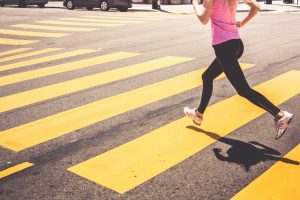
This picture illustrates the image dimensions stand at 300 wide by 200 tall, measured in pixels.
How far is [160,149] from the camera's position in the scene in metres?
4.23

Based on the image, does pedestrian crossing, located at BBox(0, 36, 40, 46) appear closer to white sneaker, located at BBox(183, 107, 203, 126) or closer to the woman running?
white sneaker, located at BBox(183, 107, 203, 126)

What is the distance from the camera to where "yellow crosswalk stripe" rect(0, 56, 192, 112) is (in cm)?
631

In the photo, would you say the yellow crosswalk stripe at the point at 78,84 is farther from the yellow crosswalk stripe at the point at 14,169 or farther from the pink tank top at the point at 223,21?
the pink tank top at the point at 223,21

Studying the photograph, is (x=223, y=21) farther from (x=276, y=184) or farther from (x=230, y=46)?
(x=276, y=184)

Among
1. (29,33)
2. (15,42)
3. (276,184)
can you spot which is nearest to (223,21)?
(276,184)

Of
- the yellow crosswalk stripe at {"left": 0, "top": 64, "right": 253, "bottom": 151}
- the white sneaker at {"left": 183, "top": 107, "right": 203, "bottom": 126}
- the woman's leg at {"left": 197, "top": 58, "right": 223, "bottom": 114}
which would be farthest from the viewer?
the white sneaker at {"left": 183, "top": 107, "right": 203, "bottom": 126}

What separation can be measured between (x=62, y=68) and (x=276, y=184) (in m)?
6.20

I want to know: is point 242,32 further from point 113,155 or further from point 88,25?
point 113,155

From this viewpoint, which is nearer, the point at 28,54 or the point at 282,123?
the point at 282,123

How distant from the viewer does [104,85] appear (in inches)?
277

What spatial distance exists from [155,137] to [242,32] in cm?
918

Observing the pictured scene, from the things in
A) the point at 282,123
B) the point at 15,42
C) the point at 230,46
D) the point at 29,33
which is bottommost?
the point at 15,42

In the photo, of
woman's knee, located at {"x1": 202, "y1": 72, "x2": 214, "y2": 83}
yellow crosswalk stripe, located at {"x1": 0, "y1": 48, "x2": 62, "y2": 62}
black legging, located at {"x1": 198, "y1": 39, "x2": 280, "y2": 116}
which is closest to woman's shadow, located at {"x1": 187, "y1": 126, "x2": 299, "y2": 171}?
black legging, located at {"x1": 198, "y1": 39, "x2": 280, "y2": 116}

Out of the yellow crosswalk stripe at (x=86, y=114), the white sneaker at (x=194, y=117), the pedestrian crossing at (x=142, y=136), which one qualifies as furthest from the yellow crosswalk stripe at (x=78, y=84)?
the white sneaker at (x=194, y=117)
